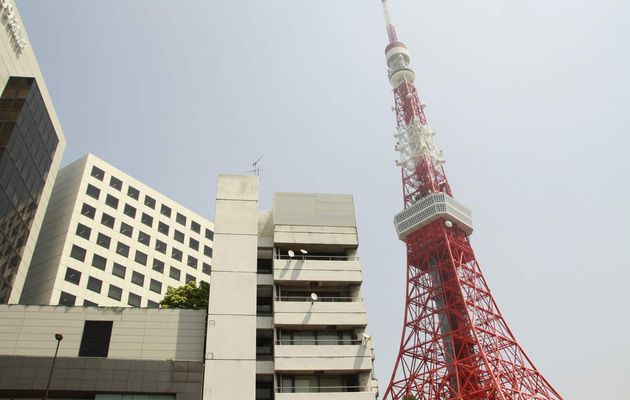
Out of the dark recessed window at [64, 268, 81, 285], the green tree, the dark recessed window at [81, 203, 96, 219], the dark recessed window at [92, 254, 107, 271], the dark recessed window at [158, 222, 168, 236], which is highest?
the dark recessed window at [158, 222, 168, 236]

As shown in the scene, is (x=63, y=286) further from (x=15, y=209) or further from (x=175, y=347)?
(x=175, y=347)

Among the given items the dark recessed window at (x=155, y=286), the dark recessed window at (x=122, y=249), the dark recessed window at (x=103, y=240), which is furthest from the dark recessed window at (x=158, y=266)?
the dark recessed window at (x=103, y=240)

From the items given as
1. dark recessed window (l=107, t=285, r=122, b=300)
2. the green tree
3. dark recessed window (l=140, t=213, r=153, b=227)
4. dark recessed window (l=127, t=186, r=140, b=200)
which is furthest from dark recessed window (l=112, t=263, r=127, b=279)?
the green tree

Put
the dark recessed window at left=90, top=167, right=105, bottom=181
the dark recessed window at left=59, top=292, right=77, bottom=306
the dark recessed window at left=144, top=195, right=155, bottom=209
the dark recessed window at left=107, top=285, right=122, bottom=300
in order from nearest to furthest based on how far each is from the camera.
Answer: the dark recessed window at left=59, top=292, right=77, bottom=306 < the dark recessed window at left=107, top=285, right=122, bottom=300 < the dark recessed window at left=90, top=167, right=105, bottom=181 < the dark recessed window at left=144, top=195, right=155, bottom=209

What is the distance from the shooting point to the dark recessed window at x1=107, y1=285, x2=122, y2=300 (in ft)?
164

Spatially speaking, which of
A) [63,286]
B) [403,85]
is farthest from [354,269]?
[403,85]

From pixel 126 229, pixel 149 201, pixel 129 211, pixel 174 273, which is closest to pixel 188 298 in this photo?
pixel 126 229

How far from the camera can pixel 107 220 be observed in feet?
174

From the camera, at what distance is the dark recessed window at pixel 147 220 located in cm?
5747

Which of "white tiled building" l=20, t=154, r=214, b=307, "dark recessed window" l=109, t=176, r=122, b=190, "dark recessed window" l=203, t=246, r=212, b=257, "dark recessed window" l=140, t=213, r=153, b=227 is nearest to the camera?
"white tiled building" l=20, t=154, r=214, b=307

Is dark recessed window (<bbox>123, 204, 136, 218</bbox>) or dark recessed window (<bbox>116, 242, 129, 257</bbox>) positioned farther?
dark recessed window (<bbox>123, 204, 136, 218</bbox>)

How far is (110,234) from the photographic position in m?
52.7

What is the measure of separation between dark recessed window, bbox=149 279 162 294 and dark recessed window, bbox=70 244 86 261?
27.3 feet

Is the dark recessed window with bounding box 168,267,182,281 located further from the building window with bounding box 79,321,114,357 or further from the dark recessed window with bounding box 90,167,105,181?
the building window with bounding box 79,321,114,357
